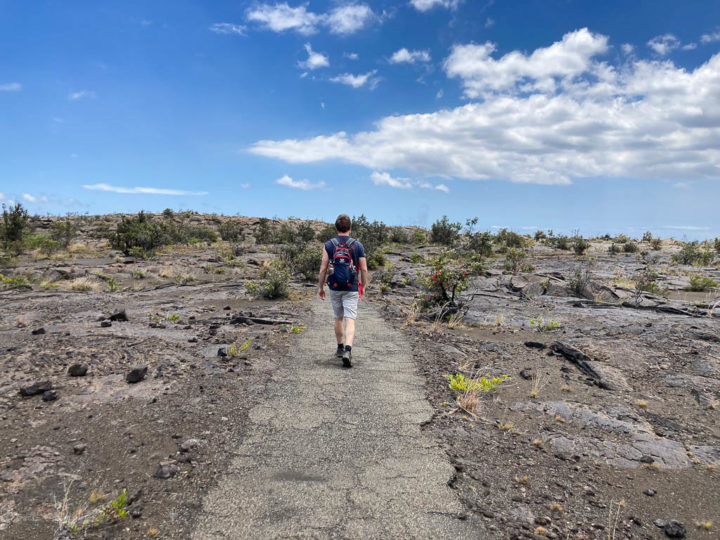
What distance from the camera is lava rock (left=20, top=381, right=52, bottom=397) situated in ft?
15.4

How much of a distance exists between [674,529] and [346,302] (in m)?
4.37

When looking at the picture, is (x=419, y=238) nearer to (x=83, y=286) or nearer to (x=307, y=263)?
(x=307, y=263)

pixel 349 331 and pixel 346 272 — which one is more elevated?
pixel 346 272

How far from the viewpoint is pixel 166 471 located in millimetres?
3354

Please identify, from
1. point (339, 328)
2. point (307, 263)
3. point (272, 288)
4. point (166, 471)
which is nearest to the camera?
point (166, 471)

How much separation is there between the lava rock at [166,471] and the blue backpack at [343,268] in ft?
11.0

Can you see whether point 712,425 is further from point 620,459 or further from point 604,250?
point 604,250

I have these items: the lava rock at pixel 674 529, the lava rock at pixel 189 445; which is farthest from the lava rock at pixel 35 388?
the lava rock at pixel 674 529

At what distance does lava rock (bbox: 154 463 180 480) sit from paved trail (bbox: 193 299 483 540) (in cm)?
45

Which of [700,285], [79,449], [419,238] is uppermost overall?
[419,238]

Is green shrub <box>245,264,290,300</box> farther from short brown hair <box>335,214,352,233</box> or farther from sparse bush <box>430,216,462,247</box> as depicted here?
sparse bush <box>430,216,462,247</box>

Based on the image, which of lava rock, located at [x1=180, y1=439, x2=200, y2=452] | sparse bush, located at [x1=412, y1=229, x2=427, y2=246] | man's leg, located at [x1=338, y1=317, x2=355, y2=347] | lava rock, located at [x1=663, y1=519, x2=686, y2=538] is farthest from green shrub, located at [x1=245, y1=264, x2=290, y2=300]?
sparse bush, located at [x1=412, y1=229, x2=427, y2=246]

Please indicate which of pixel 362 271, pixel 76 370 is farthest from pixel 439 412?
pixel 76 370

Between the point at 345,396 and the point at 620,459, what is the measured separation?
9.78ft
